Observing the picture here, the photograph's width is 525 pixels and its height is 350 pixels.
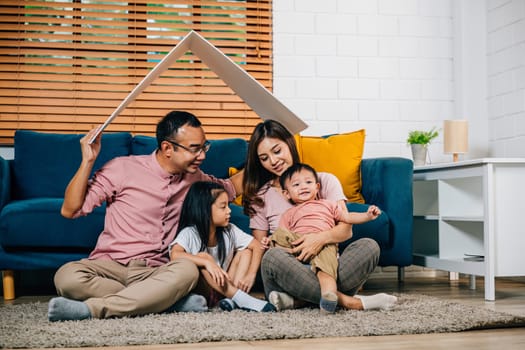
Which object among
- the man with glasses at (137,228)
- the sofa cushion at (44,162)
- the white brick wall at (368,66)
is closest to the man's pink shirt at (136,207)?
the man with glasses at (137,228)

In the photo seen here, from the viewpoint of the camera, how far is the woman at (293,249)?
6.96ft

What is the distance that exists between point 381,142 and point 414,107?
1.05ft

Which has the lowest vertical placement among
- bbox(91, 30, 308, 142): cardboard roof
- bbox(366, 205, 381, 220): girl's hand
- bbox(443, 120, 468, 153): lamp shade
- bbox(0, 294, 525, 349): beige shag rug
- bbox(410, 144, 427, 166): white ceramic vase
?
bbox(0, 294, 525, 349): beige shag rug

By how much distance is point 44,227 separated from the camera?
263 cm

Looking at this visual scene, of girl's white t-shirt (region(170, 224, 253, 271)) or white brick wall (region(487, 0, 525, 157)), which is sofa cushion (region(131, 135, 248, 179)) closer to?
girl's white t-shirt (region(170, 224, 253, 271))

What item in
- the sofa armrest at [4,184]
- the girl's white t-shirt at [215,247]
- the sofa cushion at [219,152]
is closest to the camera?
the girl's white t-shirt at [215,247]

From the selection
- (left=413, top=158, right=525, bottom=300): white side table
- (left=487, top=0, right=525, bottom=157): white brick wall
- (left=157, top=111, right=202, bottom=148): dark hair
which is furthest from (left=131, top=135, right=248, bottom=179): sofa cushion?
(left=487, top=0, right=525, bottom=157): white brick wall

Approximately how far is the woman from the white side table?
0.70 meters

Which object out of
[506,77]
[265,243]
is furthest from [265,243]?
[506,77]

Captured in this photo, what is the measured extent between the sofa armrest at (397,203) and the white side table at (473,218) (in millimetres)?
216

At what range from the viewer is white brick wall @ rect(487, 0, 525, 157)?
11.3 ft

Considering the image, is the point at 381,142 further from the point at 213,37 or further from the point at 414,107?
the point at 213,37

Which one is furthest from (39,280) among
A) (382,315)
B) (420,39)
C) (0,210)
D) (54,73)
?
(420,39)

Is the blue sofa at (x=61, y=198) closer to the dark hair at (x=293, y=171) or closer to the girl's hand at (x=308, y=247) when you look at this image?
the dark hair at (x=293, y=171)
